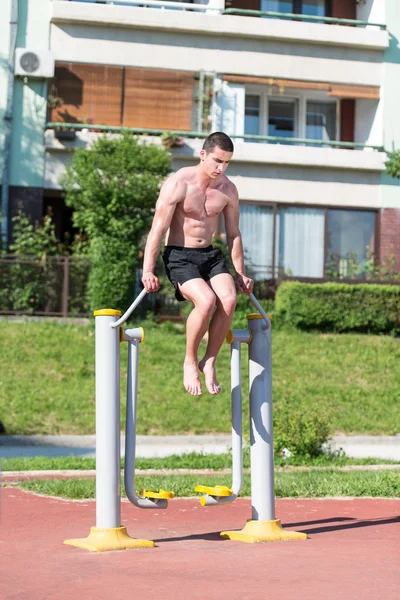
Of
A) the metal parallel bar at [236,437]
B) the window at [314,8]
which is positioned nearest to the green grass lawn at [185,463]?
the metal parallel bar at [236,437]

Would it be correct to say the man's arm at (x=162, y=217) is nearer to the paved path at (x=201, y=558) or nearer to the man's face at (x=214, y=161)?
the man's face at (x=214, y=161)

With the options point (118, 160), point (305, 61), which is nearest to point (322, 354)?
point (118, 160)

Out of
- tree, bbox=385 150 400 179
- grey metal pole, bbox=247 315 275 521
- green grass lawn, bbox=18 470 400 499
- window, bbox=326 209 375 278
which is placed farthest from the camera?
window, bbox=326 209 375 278

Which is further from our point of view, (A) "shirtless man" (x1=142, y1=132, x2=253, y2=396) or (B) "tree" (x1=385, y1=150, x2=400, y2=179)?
(B) "tree" (x1=385, y1=150, x2=400, y2=179)

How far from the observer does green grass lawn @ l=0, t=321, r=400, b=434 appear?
17.3 metres

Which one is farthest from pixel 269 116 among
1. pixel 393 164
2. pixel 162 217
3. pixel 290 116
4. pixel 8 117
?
pixel 162 217

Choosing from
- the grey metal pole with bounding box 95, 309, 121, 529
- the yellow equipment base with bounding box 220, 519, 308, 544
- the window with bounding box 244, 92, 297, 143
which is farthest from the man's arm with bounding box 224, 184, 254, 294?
the window with bounding box 244, 92, 297, 143

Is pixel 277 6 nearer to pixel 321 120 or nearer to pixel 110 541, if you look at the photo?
pixel 321 120

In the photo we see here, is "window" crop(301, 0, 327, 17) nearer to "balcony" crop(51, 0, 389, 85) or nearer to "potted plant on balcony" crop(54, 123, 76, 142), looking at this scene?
"balcony" crop(51, 0, 389, 85)

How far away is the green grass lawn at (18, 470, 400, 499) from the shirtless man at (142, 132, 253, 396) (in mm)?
3007

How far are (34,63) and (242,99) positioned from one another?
244 inches

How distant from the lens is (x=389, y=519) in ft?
26.3

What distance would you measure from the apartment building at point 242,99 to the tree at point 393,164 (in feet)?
6.26

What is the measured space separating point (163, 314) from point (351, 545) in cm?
1994
